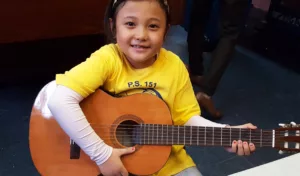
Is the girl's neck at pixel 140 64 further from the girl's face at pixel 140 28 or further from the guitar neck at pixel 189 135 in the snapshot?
the guitar neck at pixel 189 135

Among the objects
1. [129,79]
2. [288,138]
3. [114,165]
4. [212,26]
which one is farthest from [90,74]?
[212,26]

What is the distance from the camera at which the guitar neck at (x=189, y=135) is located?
3.40 feet

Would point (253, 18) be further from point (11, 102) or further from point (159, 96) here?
point (159, 96)

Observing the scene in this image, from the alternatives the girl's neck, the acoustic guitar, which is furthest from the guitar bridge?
the girl's neck

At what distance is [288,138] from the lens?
961 millimetres

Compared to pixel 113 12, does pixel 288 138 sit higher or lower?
lower

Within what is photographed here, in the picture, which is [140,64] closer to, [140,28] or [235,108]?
[140,28]

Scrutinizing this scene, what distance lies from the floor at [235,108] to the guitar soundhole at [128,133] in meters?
0.68

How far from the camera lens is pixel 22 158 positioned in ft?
5.41

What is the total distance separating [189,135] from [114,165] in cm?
22

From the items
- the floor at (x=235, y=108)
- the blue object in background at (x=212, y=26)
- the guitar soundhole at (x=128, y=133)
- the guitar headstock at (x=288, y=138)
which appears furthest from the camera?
the blue object in background at (x=212, y=26)

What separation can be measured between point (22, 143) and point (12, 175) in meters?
0.20

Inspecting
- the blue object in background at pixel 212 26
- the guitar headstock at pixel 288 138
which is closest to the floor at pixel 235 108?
the blue object in background at pixel 212 26

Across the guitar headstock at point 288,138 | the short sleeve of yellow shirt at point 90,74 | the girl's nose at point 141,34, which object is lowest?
the guitar headstock at point 288,138
